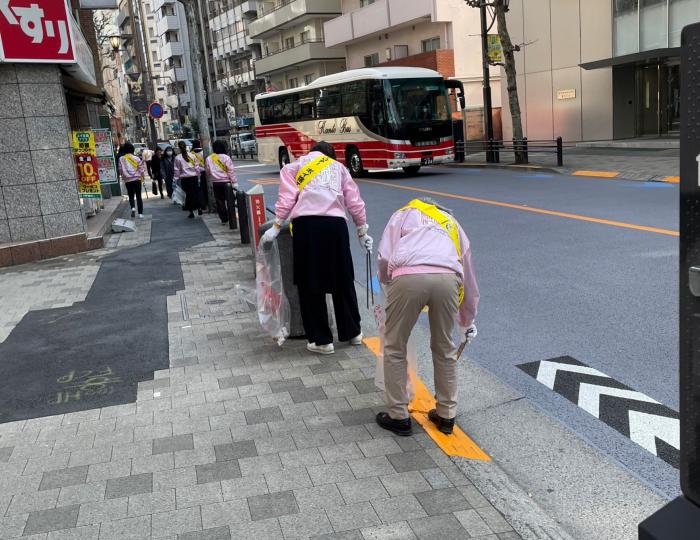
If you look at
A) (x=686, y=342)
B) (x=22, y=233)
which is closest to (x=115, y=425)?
Result: (x=686, y=342)

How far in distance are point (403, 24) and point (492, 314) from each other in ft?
104

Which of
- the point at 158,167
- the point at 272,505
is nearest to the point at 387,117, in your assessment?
the point at 158,167

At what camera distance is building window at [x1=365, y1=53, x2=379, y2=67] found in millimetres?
39531

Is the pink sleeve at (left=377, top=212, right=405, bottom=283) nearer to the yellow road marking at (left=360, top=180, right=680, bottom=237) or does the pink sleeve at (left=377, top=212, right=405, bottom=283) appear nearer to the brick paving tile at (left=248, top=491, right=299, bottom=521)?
the brick paving tile at (left=248, top=491, right=299, bottom=521)

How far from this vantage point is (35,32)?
31.9 ft

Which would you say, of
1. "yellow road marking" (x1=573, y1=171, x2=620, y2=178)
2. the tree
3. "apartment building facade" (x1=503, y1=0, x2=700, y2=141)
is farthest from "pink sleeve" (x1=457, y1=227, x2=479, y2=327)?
"apartment building facade" (x1=503, y1=0, x2=700, y2=141)

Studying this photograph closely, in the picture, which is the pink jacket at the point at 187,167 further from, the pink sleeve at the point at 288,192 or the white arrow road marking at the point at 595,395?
the white arrow road marking at the point at 595,395

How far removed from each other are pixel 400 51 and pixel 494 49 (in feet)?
45.4

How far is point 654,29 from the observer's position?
73.8 ft

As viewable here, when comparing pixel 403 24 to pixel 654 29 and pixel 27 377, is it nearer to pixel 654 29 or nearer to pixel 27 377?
pixel 654 29

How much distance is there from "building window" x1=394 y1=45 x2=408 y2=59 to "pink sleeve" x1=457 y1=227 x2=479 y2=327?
34038 mm

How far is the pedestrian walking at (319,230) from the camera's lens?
5.11 m

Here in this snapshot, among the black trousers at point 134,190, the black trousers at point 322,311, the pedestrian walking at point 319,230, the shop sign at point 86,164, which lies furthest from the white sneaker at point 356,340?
the black trousers at point 134,190

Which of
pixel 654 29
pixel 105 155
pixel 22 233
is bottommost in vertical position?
pixel 22 233
